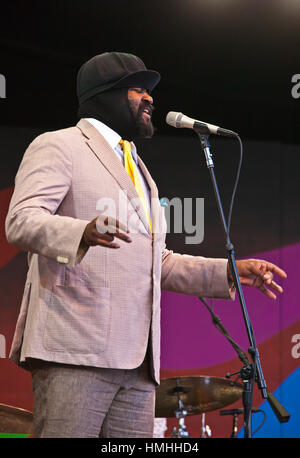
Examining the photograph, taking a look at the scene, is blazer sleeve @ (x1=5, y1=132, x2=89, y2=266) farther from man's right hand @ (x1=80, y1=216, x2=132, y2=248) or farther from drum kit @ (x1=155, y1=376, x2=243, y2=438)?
drum kit @ (x1=155, y1=376, x2=243, y2=438)

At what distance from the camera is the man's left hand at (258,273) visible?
2.16 meters

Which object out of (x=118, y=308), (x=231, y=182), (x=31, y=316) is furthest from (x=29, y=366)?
(x=231, y=182)

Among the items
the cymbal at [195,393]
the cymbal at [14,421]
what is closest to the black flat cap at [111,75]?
the cymbal at [14,421]

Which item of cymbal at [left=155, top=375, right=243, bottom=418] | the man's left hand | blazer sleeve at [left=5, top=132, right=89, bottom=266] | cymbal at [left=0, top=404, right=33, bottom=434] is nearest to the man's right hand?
blazer sleeve at [left=5, top=132, right=89, bottom=266]

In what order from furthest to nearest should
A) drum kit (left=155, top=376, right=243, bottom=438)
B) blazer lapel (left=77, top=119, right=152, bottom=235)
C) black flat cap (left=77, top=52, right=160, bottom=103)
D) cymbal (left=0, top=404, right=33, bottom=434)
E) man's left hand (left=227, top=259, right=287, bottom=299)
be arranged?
drum kit (left=155, top=376, right=243, bottom=438)
cymbal (left=0, top=404, right=33, bottom=434)
black flat cap (left=77, top=52, right=160, bottom=103)
man's left hand (left=227, top=259, right=287, bottom=299)
blazer lapel (left=77, top=119, right=152, bottom=235)

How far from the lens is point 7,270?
15.1 feet

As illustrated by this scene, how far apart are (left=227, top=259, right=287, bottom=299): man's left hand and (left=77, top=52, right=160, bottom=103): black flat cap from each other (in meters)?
0.73

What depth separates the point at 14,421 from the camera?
10.5 feet

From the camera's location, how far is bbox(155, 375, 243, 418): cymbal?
3.94 meters

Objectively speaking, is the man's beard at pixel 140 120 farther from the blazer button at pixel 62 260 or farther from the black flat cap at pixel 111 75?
the blazer button at pixel 62 260

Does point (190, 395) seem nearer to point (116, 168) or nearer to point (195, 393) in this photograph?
point (195, 393)

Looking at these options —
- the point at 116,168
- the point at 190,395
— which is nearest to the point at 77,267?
the point at 116,168

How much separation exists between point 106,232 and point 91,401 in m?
0.49
